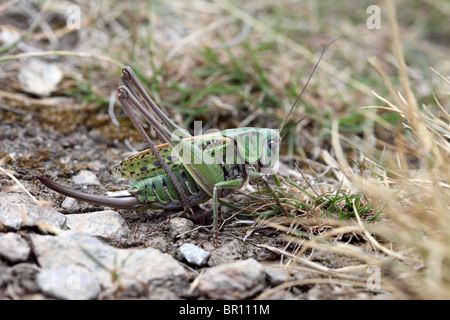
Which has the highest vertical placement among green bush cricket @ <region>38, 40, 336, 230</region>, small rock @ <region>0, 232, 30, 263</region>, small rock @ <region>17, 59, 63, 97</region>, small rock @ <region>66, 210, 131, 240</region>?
small rock @ <region>17, 59, 63, 97</region>

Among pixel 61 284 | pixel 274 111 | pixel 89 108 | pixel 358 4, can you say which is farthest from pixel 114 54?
pixel 358 4

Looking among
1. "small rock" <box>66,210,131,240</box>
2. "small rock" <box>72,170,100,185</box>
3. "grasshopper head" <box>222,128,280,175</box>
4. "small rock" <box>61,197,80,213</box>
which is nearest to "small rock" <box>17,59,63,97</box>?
"small rock" <box>72,170,100,185</box>

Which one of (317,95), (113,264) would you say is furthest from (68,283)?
(317,95)

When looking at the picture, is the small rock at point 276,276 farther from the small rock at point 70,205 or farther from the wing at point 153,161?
the small rock at point 70,205

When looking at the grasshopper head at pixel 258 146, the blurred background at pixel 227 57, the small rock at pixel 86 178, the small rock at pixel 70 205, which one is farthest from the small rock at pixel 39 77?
the grasshopper head at pixel 258 146

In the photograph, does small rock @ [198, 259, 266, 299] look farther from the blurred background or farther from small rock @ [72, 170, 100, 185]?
the blurred background
